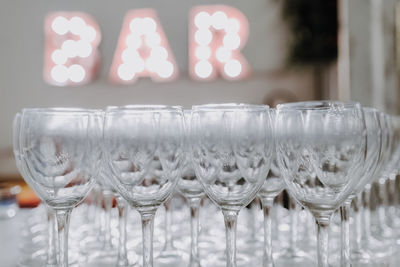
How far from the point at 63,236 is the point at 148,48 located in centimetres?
326

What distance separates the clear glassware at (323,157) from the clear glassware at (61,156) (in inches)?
9.8

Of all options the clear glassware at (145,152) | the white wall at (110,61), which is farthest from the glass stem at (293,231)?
the white wall at (110,61)

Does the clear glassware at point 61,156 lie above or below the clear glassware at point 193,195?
above

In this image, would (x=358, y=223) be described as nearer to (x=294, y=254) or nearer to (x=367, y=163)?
(x=294, y=254)

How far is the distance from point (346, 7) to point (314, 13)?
1.58 feet

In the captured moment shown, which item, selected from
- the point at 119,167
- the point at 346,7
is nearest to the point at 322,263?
the point at 119,167

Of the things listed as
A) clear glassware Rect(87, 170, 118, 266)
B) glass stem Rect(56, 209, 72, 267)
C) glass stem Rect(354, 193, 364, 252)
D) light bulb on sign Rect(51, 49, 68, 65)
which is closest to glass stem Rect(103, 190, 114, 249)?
clear glassware Rect(87, 170, 118, 266)

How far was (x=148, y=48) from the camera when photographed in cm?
368

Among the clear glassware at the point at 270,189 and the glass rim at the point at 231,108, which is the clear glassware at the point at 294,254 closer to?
the clear glassware at the point at 270,189

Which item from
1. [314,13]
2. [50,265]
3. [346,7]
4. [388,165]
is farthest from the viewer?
[314,13]

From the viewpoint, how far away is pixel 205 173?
51cm

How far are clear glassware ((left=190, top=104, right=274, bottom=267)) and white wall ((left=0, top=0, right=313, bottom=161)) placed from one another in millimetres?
3335

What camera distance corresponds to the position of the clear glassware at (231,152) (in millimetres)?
504

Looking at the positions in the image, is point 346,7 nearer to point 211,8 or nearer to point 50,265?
point 211,8
